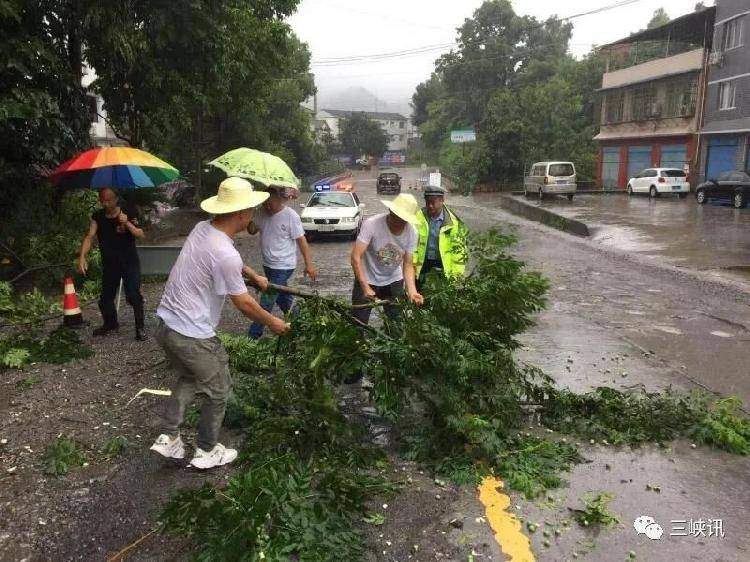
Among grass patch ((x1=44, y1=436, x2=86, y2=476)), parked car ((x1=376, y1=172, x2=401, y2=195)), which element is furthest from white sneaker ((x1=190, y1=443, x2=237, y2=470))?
parked car ((x1=376, y1=172, x2=401, y2=195))

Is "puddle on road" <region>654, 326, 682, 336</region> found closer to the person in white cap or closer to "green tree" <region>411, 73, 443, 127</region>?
the person in white cap

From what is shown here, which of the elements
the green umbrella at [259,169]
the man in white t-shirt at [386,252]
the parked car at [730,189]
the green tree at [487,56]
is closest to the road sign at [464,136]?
the parked car at [730,189]

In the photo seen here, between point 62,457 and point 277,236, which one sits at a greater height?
point 277,236

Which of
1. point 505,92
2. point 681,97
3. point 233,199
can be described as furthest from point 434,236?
point 505,92

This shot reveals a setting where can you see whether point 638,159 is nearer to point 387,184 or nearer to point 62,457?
point 387,184

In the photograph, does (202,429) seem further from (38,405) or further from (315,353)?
(38,405)

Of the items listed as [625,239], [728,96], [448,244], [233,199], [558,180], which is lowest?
[625,239]

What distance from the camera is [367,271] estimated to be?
17.0ft

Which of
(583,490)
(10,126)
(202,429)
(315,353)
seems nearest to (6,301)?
(10,126)

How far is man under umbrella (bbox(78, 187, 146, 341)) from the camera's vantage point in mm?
6184

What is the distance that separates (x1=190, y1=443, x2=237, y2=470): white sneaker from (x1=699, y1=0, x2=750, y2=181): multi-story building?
30.3 metres

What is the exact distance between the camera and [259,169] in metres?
5.56

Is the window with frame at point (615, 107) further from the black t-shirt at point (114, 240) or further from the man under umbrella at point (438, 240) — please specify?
the black t-shirt at point (114, 240)

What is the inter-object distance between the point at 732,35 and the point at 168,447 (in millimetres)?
33701
